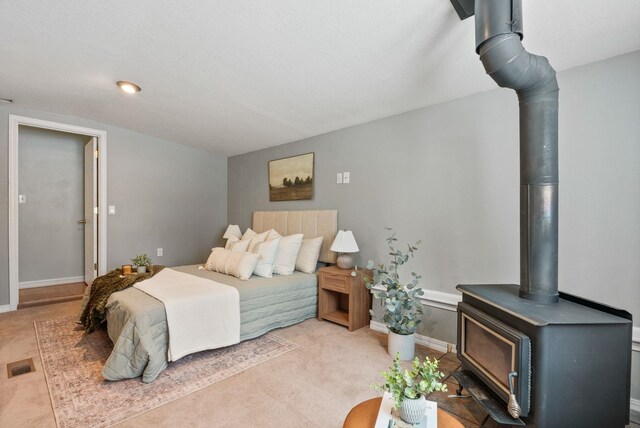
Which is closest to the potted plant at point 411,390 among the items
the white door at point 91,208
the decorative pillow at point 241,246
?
the decorative pillow at point 241,246

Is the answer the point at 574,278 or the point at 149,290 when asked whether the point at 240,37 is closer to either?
the point at 149,290

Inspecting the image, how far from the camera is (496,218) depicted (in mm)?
2346

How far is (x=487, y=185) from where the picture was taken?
240 centimetres

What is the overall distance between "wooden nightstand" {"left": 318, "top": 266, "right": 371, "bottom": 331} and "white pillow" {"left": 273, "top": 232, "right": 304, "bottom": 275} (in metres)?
0.37

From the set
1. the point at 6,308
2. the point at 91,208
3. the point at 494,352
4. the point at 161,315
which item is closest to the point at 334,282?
the point at 161,315

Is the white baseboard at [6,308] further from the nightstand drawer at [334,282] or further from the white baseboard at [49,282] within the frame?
the nightstand drawer at [334,282]

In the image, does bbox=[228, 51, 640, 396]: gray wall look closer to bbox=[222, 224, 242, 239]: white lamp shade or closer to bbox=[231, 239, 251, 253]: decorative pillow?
bbox=[231, 239, 251, 253]: decorative pillow

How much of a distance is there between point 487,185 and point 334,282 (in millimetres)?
1648

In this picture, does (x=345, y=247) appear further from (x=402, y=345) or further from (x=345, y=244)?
(x=402, y=345)

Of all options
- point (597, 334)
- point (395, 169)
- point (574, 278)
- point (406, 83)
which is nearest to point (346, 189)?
point (395, 169)

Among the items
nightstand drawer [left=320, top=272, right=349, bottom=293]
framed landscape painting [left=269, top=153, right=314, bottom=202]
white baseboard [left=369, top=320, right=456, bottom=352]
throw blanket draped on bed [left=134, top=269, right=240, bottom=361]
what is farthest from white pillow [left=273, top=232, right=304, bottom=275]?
white baseboard [left=369, top=320, right=456, bottom=352]

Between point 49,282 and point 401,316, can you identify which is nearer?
point 401,316

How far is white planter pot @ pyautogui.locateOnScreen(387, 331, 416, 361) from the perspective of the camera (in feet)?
7.92

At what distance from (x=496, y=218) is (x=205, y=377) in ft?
7.98
